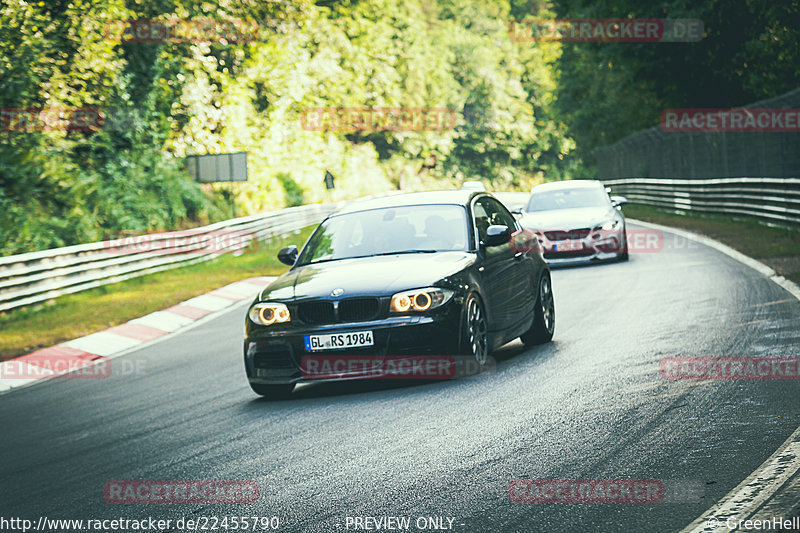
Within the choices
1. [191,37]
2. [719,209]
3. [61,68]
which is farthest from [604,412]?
[191,37]

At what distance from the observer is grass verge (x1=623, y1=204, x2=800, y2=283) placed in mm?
16453

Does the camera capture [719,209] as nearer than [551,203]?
No

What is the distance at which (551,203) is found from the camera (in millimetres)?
20656

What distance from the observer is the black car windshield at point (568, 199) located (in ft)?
66.8

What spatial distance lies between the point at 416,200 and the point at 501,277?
3.73 ft

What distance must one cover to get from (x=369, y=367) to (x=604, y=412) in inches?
78.5

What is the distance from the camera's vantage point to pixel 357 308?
832cm

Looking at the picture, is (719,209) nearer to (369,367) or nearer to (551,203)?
(551,203)

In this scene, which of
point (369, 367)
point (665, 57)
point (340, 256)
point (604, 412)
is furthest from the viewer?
point (665, 57)
